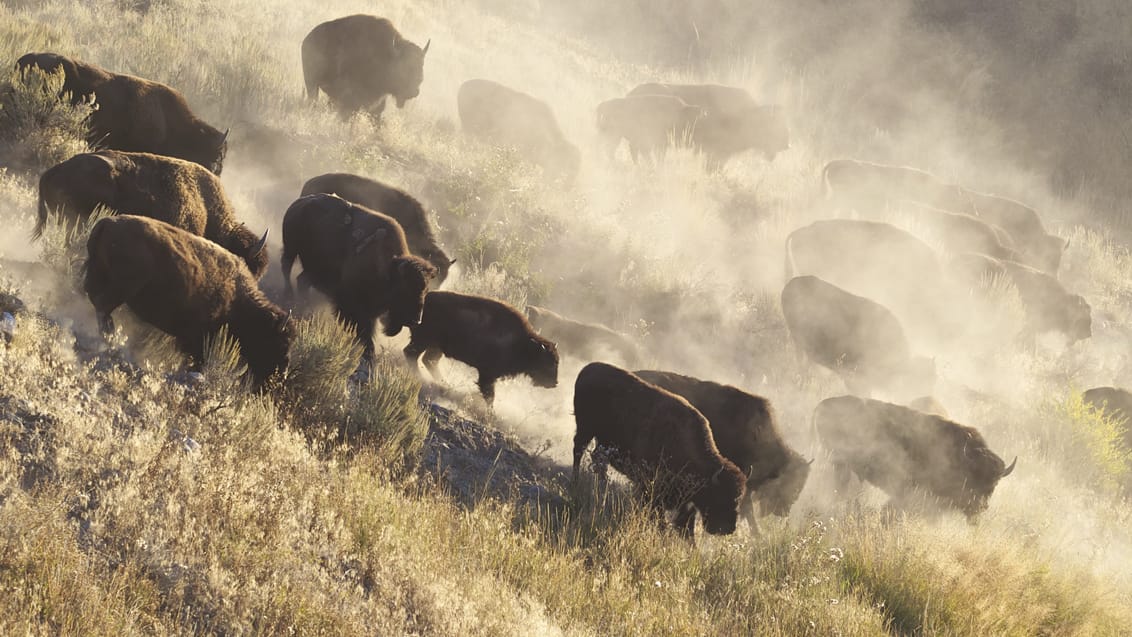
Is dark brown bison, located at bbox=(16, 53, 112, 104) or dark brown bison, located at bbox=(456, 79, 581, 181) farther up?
dark brown bison, located at bbox=(16, 53, 112, 104)

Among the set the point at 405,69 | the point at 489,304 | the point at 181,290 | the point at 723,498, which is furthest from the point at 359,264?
the point at 405,69

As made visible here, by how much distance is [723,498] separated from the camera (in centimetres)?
707

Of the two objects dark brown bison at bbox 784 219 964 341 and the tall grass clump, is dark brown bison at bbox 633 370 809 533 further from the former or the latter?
the tall grass clump

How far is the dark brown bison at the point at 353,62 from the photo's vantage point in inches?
580

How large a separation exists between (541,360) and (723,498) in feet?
8.31

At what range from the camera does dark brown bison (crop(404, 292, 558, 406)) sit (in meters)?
8.82

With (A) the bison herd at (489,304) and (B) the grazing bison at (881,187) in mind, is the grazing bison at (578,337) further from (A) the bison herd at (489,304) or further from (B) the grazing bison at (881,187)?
(B) the grazing bison at (881,187)

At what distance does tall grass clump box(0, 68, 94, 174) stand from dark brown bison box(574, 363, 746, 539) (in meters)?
5.81

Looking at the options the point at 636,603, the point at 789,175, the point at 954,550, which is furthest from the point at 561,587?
the point at 789,175

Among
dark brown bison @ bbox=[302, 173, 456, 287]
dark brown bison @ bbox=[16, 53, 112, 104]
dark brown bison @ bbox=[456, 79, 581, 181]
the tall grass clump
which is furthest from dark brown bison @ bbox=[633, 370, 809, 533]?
dark brown bison @ bbox=[456, 79, 581, 181]

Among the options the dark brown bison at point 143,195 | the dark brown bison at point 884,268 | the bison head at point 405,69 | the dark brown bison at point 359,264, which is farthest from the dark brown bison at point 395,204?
the dark brown bison at point 884,268

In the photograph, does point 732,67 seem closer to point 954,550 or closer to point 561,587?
point 954,550

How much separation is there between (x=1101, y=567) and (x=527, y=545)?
6.65m

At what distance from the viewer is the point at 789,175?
68.6 ft
